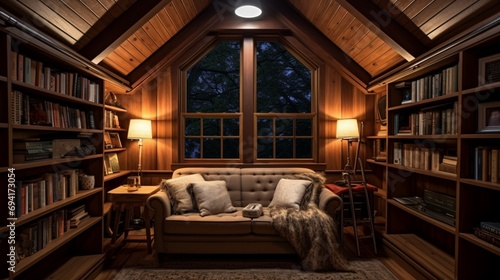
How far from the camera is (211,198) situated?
2975 mm

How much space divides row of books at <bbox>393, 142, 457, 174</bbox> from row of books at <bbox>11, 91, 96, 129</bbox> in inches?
130

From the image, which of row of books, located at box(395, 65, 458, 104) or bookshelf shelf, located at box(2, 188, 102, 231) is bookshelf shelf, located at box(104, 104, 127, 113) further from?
row of books, located at box(395, 65, 458, 104)

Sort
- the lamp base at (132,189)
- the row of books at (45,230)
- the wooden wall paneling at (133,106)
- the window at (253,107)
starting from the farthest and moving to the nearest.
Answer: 1. the window at (253,107)
2. the wooden wall paneling at (133,106)
3. the lamp base at (132,189)
4. the row of books at (45,230)

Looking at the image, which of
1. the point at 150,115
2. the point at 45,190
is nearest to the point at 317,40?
the point at 150,115

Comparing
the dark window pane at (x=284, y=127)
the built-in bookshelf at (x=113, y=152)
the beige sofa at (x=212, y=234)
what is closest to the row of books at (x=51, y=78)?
the built-in bookshelf at (x=113, y=152)

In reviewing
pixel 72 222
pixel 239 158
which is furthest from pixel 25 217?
pixel 239 158

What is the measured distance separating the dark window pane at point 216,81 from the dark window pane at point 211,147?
450mm

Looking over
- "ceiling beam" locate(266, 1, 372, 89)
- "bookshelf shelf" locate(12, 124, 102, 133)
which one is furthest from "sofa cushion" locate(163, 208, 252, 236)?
"ceiling beam" locate(266, 1, 372, 89)

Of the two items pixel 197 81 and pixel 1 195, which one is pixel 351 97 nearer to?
pixel 197 81

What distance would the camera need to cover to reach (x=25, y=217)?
1.72 metres

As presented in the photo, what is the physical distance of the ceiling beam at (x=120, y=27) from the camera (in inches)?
102

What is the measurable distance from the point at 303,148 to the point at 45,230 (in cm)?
317

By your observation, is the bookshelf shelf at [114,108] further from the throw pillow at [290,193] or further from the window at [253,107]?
the throw pillow at [290,193]

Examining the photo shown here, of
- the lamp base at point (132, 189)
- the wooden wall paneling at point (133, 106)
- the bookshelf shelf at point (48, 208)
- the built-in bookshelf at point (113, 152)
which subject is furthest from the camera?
the wooden wall paneling at point (133, 106)
